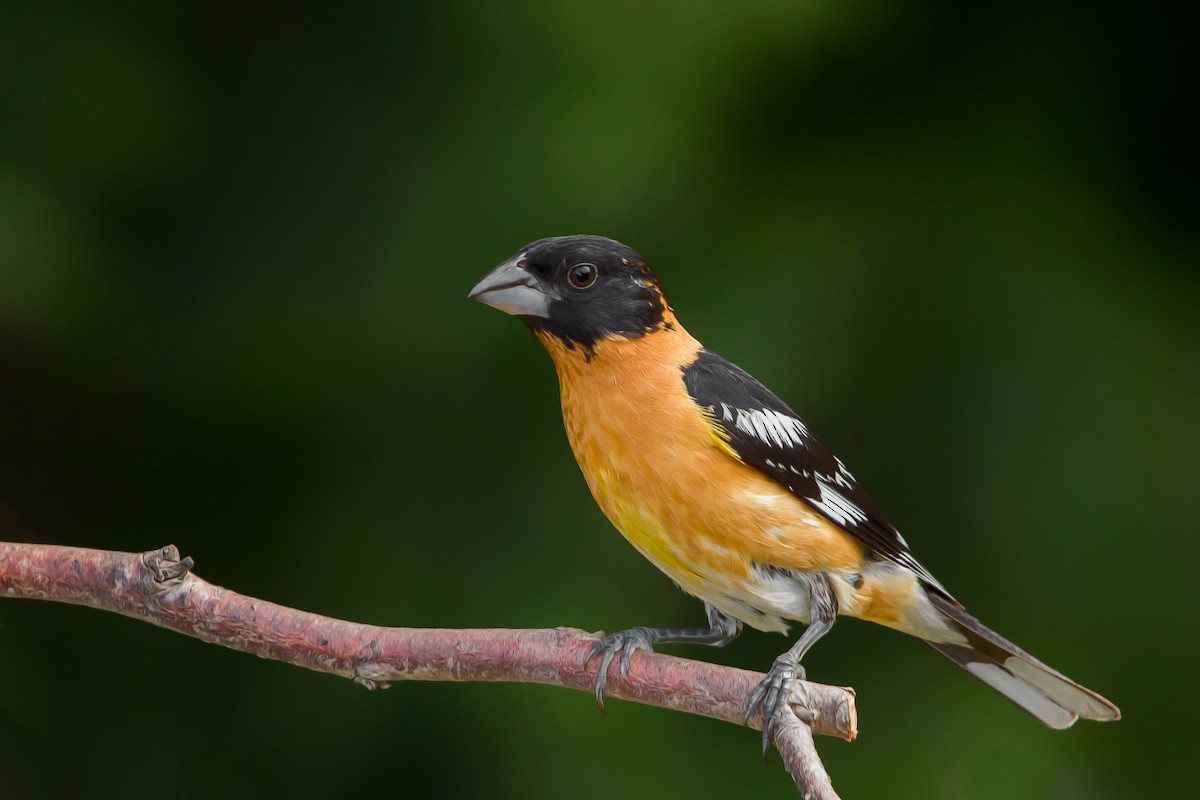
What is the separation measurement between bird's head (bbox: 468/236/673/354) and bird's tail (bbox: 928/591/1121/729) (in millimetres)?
802

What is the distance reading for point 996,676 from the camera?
2428mm

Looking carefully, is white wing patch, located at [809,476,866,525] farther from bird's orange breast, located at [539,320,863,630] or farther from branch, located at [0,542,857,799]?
branch, located at [0,542,857,799]

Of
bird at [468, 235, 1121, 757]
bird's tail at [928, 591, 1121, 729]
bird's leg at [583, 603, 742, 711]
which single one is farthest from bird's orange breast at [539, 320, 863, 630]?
bird's tail at [928, 591, 1121, 729]

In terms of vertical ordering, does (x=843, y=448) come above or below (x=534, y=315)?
below

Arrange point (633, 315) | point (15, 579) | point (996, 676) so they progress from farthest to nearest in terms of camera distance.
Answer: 1. point (996, 676)
2. point (633, 315)
3. point (15, 579)

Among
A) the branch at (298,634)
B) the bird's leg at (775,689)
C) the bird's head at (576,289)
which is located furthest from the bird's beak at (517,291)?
the bird's leg at (775,689)

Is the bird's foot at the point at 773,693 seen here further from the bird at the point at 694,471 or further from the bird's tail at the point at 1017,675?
the bird's tail at the point at 1017,675

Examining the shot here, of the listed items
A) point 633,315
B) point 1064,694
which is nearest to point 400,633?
point 633,315

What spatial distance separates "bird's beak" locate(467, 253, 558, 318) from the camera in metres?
2.04

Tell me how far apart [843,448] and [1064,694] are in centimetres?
90

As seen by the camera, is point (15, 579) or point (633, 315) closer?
point (15, 579)

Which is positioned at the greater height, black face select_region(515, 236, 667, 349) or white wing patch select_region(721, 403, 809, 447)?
black face select_region(515, 236, 667, 349)

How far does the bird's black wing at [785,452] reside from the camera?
2.11 metres

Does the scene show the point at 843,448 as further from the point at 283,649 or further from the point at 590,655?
the point at 283,649
